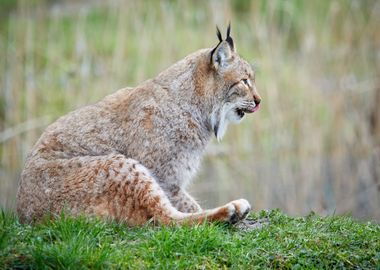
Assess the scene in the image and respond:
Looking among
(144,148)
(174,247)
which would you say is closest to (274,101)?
(144,148)

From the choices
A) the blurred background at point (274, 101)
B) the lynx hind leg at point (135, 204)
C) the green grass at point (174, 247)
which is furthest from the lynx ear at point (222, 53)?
the blurred background at point (274, 101)

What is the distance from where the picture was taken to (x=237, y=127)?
479 inches

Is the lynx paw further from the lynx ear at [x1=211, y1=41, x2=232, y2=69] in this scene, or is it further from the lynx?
the lynx ear at [x1=211, y1=41, x2=232, y2=69]

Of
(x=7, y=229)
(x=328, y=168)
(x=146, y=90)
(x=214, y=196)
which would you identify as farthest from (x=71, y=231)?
(x=328, y=168)

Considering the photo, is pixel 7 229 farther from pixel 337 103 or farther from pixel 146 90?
pixel 337 103

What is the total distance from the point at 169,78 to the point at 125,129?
798 mm

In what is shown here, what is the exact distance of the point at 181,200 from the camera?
766 cm

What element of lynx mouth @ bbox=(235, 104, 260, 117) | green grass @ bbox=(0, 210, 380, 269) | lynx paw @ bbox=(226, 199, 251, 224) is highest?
lynx mouth @ bbox=(235, 104, 260, 117)

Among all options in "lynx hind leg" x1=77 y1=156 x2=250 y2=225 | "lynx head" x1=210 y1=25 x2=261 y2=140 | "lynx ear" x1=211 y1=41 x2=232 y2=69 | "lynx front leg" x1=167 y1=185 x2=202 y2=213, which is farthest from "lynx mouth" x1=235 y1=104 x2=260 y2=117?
"lynx hind leg" x1=77 y1=156 x2=250 y2=225

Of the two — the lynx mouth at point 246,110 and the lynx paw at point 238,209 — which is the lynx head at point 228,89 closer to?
the lynx mouth at point 246,110

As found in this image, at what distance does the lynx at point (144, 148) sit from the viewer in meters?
6.88

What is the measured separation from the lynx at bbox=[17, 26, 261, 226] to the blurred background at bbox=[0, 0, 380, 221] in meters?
3.98

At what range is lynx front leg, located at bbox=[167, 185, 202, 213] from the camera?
7.53 meters

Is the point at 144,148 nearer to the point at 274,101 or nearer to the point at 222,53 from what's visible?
→ the point at 222,53
